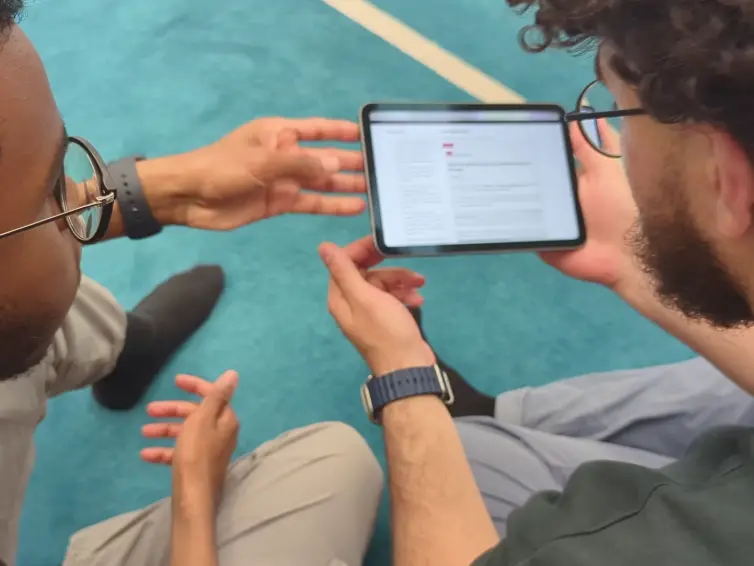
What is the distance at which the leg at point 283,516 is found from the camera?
814 mm

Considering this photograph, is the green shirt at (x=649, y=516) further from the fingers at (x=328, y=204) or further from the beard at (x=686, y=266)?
the fingers at (x=328, y=204)

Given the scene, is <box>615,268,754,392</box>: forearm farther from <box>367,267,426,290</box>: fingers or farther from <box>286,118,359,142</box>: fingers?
<box>286,118,359,142</box>: fingers

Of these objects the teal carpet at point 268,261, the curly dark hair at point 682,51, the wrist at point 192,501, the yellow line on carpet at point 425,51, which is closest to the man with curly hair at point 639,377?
the curly dark hair at point 682,51

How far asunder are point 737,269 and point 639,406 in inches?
14.8

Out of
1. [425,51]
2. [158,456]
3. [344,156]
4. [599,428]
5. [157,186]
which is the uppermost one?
[425,51]

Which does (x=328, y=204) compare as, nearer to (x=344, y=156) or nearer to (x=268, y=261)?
(x=344, y=156)

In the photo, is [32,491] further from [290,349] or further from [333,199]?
[333,199]

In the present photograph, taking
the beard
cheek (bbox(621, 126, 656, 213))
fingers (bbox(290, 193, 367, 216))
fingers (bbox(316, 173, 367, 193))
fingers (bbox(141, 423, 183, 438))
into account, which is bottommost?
fingers (bbox(141, 423, 183, 438))

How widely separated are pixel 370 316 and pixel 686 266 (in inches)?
14.0

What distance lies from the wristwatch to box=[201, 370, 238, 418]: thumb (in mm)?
216

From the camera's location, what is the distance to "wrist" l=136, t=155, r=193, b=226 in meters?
0.88

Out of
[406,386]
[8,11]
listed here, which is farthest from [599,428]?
[8,11]

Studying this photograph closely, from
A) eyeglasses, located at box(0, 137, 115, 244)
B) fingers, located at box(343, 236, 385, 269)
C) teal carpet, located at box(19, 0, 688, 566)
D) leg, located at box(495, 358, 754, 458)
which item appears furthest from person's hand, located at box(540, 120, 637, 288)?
eyeglasses, located at box(0, 137, 115, 244)

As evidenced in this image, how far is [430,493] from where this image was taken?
692mm
